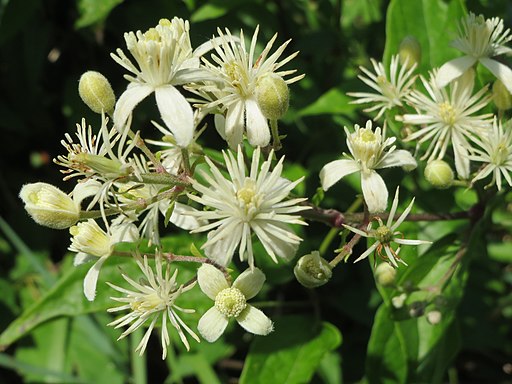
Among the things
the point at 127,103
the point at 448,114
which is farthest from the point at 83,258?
the point at 448,114

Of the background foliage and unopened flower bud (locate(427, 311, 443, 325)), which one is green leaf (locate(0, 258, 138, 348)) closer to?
the background foliage

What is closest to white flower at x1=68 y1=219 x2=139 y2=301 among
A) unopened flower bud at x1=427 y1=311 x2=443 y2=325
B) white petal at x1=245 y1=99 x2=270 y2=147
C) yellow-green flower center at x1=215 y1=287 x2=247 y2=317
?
yellow-green flower center at x1=215 y1=287 x2=247 y2=317

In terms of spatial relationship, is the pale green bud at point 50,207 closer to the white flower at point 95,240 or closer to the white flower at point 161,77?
the white flower at point 95,240

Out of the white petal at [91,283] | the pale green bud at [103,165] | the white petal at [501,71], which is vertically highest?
the pale green bud at [103,165]

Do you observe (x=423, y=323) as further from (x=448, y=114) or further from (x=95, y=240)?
(x=95, y=240)

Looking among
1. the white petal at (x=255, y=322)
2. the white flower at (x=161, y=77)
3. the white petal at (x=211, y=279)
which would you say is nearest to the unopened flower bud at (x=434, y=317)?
the white petal at (x=255, y=322)

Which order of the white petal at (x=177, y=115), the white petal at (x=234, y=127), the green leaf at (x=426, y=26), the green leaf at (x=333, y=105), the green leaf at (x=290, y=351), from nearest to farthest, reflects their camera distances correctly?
the white petal at (x=177, y=115)
the white petal at (x=234, y=127)
the green leaf at (x=290, y=351)
the green leaf at (x=426, y=26)
the green leaf at (x=333, y=105)
